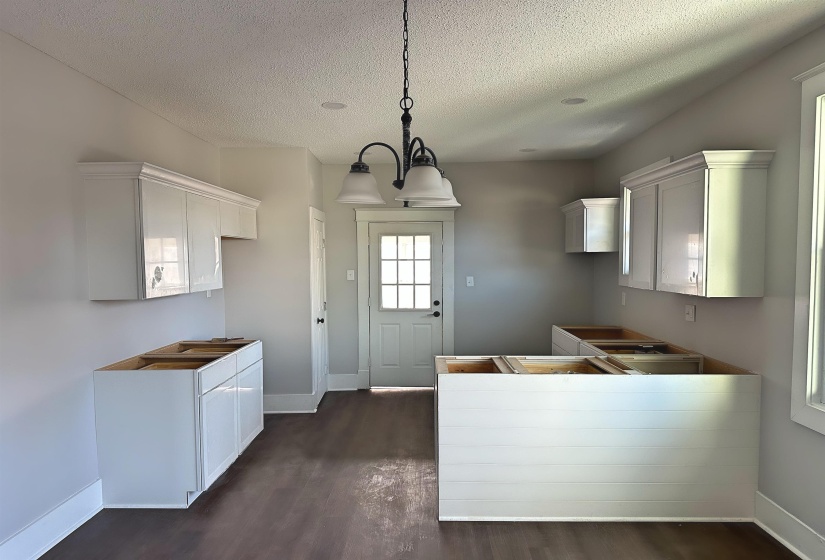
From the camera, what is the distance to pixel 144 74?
2738mm

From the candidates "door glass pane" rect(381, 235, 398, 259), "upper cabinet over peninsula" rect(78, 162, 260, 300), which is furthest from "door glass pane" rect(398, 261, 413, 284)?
"upper cabinet over peninsula" rect(78, 162, 260, 300)

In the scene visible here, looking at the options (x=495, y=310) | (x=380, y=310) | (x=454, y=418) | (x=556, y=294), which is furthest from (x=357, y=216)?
(x=454, y=418)

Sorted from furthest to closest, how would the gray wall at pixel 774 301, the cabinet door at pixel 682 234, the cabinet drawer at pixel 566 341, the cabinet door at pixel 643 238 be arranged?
the cabinet drawer at pixel 566 341 < the cabinet door at pixel 643 238 < the cabinet door at pixel 682 234 < the gray wall at pixel 774 301

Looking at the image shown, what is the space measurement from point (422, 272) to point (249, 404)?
242cm

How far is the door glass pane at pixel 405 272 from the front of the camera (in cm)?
535

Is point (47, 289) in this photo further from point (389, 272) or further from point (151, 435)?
point (389, 272)

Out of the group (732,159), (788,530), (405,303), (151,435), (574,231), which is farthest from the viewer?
(405,303)

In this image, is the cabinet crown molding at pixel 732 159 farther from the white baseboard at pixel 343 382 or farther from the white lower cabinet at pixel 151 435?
the white baseboard at pixel 343 382

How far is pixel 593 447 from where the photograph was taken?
2668 millimetres

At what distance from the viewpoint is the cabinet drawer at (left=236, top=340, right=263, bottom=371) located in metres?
3.61

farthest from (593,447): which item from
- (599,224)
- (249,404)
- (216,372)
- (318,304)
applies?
(318,304)

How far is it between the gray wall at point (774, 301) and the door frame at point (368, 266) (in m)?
2.62

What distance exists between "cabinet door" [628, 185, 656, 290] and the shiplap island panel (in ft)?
2.82

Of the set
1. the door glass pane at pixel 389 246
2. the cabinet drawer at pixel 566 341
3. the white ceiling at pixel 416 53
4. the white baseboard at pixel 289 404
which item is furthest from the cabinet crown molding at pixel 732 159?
the white baseboard at pixel 289 404
